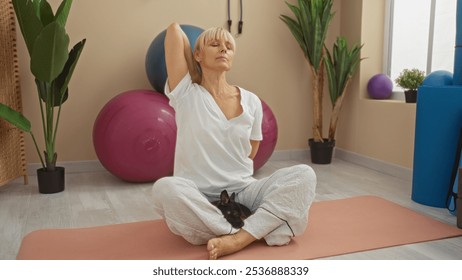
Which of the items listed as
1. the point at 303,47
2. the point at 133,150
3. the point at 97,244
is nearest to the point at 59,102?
the point at 133,150

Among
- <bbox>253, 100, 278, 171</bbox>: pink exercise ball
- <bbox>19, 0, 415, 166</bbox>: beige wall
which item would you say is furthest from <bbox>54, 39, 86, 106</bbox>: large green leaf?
<bbox>253, 100, 278, 171</bbox>: pink exercise ball

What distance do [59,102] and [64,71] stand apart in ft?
0.64

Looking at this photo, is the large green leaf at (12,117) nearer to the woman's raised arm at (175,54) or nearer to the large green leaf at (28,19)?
the large green leaf at (28,19)

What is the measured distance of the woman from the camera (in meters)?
1.65

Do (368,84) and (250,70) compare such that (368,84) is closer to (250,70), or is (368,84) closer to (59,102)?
(250,70)

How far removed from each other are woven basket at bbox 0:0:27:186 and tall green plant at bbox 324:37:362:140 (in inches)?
88.7

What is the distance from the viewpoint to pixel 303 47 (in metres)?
3.47

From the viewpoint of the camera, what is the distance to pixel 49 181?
2.64 metres

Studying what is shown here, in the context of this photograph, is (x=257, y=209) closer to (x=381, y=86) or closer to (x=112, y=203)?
(x=112, y=203)

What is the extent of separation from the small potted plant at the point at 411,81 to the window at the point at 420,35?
0.63 feet

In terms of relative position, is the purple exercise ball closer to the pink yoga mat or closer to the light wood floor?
the light wood floor

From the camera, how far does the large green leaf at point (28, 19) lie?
2.41 m

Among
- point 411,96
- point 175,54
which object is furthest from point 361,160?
point 175,54

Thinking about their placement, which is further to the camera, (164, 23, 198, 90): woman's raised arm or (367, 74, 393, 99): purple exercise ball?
(367, 74, 393, 99): purple exercise ball
